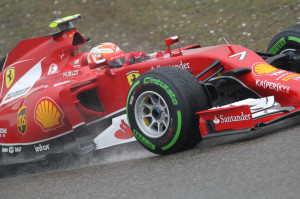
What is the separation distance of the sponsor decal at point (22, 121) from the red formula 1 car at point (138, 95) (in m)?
0.01

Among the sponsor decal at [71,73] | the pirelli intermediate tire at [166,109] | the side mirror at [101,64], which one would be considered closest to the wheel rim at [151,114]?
the pirelli intermediate tire at [166,109]

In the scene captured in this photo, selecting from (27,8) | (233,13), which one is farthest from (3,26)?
(233,13)

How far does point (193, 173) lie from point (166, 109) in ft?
2.81

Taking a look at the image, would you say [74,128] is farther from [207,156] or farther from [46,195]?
[207,156]

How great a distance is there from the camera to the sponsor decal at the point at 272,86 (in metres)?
4.64

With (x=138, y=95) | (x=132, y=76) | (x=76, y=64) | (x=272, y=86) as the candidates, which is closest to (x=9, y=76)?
(x=76, y=64)

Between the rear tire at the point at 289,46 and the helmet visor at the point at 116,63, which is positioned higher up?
the helmet visor at the point at 116,63

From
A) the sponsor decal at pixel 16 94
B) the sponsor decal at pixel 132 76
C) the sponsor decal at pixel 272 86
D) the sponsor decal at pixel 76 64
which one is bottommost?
the sponsor decal at pixel 272 86

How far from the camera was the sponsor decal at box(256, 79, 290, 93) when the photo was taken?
464 cm

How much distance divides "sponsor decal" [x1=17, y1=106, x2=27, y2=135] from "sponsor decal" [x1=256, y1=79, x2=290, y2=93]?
9.07 ft

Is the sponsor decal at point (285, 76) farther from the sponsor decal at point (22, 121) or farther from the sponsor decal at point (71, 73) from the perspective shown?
the sponsor decal at point (22, 121)

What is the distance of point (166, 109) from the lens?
4.64 m

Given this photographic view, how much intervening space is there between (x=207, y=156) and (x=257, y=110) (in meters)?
0.67

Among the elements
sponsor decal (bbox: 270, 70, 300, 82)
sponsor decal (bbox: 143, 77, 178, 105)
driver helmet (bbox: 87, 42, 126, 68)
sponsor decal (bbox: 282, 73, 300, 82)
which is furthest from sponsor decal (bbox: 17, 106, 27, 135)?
sponsor decal (bbox: 282, 73, 300, 82)
